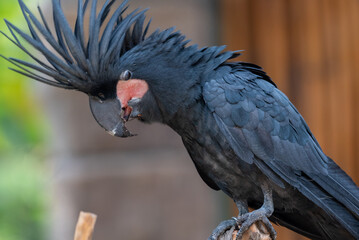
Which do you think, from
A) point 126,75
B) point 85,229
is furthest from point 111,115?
point 85,229

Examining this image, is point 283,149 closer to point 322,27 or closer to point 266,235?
point 266,235

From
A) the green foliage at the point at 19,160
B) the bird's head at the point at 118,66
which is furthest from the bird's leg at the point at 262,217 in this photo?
the green foliage at the point at 19,160

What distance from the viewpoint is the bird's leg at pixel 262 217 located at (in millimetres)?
3203

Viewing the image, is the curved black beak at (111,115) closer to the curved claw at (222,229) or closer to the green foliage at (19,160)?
the curved claw at (222,229)

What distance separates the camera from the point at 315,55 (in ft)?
17.4

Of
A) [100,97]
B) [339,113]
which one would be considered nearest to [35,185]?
[339,113]

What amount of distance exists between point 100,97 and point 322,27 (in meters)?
2.72

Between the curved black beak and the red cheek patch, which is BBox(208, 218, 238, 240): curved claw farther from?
the red cheek patch

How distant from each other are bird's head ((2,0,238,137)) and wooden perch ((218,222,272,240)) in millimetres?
764

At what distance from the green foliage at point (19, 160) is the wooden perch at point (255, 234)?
4594mm

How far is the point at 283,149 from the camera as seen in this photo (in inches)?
133

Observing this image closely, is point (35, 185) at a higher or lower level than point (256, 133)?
lower

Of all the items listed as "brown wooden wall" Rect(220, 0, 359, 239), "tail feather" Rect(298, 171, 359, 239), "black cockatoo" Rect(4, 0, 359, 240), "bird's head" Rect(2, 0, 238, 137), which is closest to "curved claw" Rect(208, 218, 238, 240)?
"black cockatoo" Rect(4, 0, 359, 240)

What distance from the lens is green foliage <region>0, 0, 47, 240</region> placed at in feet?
24.8
